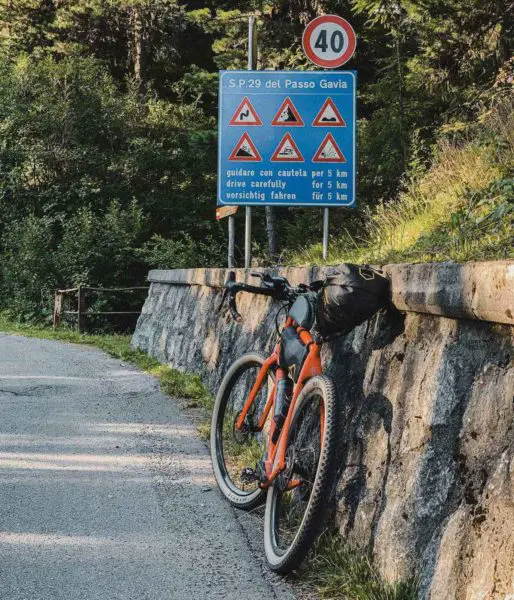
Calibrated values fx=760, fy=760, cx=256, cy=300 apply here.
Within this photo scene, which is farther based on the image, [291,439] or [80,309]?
[80,309]

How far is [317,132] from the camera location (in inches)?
353

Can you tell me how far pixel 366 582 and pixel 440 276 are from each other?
123 cm

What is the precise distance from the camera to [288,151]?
905 cm

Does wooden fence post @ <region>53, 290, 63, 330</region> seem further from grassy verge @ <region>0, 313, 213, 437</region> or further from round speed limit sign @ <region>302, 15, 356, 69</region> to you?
round speed limit sign @ <region>302, 15, 356, 69</region>

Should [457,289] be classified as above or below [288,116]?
below

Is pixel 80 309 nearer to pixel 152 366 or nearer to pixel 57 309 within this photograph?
pixel 57 309

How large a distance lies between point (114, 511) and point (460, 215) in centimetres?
301

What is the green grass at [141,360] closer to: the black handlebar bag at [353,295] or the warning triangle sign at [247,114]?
the black handlebar bag at [353,295]

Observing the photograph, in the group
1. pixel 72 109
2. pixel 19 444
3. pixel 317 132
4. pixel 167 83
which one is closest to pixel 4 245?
pixel 72 109

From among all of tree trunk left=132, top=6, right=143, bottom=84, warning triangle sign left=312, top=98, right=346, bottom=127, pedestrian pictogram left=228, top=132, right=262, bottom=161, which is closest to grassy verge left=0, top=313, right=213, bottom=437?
pedestrian pictogram left=228, top=132, right=262, bottom=161

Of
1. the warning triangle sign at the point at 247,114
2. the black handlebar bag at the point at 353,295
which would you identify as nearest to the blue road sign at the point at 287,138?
the warning triangle sign at the point at 247,114

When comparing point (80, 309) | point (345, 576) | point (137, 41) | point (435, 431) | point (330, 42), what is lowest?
point (345, 576)

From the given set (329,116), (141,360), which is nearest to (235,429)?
(329,116)

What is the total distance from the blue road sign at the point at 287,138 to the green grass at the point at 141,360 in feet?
7.58
